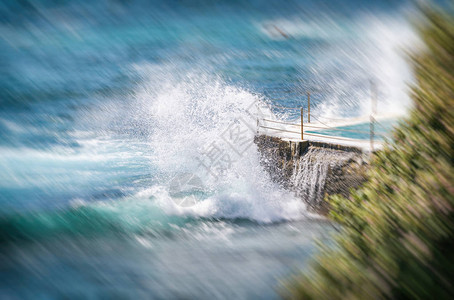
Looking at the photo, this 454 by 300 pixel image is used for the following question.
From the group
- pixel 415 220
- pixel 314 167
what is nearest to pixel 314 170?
pixel 314 167

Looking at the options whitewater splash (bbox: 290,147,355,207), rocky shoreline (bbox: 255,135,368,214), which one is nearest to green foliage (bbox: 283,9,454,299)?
rocky shoreline (bbox: 255,135,368,214)

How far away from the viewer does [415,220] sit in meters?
1.86

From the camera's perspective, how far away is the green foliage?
1.74 meters

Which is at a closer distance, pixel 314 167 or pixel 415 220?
pixel 415 220

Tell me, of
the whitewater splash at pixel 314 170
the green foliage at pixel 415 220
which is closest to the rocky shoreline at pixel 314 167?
the whitewater splash at pixel 314 170

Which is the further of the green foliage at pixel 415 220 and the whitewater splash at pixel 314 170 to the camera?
the whitewater splash at pixel 314 170

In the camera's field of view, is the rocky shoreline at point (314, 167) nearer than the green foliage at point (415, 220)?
No

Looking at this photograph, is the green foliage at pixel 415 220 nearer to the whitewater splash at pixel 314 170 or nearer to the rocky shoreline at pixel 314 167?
the rocky shoreline at pixel 314 167

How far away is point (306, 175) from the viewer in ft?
32.8

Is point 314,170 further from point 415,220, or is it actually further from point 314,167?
point 415,220

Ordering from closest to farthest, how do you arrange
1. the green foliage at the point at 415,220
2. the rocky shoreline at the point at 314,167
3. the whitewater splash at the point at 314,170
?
the green foliage at the point at 415,220, the rocky shoreline at the point at 314,167, the whitewater splash at the point at 314,170

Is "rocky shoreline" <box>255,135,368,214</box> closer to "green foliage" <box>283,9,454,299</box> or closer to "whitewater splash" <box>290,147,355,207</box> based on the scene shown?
"whitewater splash" <box>290,147,355,207</box>

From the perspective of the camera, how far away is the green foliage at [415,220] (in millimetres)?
1735

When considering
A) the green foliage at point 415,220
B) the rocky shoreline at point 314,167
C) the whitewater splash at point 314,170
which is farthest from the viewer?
the whitewater splash at point 314,170
